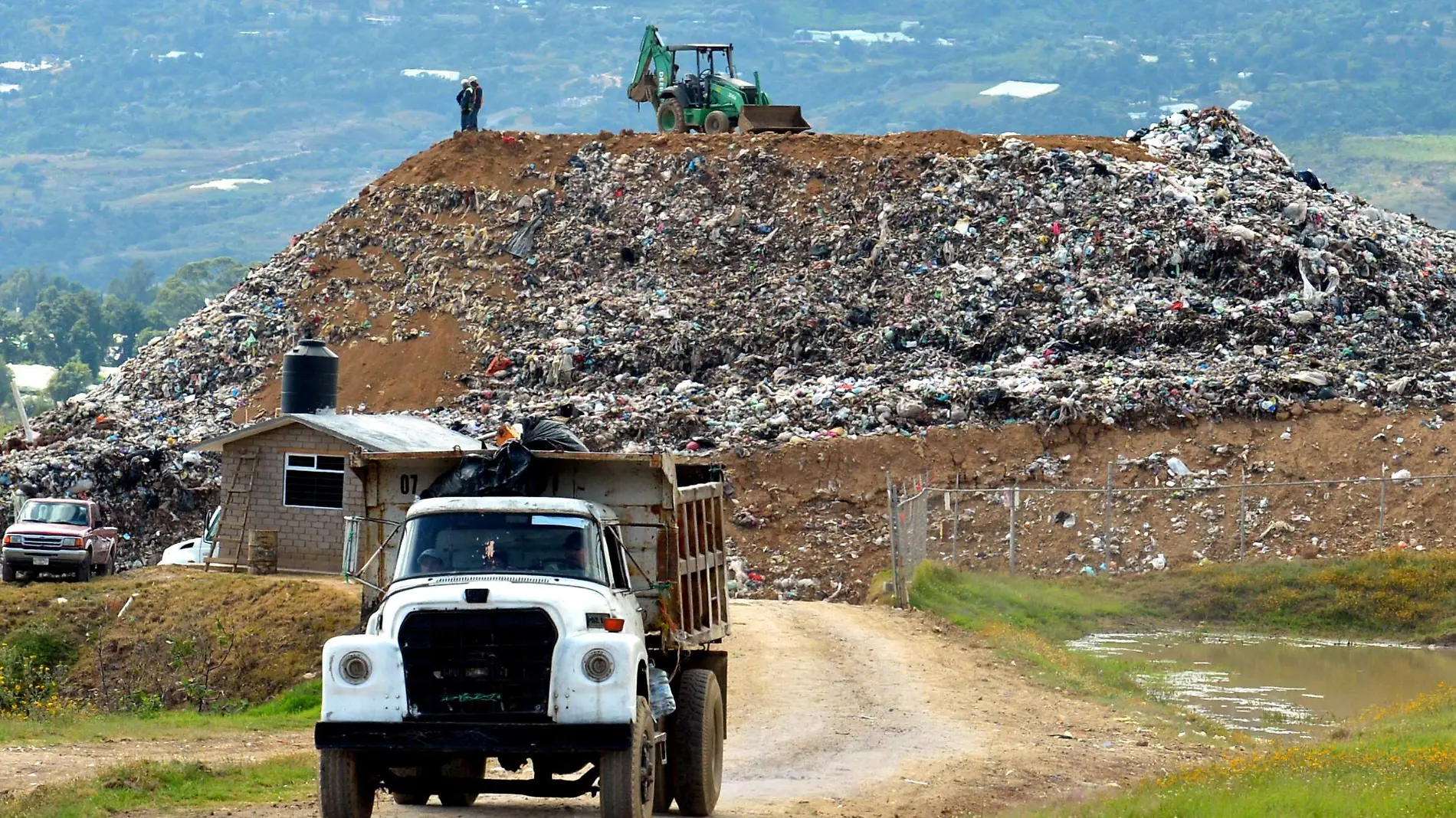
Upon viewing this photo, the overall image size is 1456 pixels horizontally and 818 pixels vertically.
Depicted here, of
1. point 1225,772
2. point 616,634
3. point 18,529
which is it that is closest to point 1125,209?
point 18,529

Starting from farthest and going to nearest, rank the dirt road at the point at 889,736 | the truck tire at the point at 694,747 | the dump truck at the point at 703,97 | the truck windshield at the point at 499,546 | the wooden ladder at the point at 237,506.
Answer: the dump truck at the point at 703,97 < the wooden ladder at the point at 237,506 < the dirt road at the point at 889,736 < the truck tire at the point at 694,747 < the truck windshield at the point at 499,546

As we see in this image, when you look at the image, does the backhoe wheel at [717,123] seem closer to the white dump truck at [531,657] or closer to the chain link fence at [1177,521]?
the chain link fence at [1177,521]

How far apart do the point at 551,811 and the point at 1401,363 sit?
29022mm

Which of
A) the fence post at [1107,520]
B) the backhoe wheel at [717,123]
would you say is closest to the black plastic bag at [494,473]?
the fence post at [1107,520]

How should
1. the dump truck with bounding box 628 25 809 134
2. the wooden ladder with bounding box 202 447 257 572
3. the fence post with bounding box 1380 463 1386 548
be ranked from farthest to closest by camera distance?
the dump truck with bounding box 628 25 809 134
the wooden ladder with bounding box 202 447 257 572
the fence post with bounding box 1380 463 1386 548

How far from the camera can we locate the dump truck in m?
50.4

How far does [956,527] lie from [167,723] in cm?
1651

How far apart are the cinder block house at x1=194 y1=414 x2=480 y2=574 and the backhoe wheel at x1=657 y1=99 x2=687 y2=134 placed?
20.4 m

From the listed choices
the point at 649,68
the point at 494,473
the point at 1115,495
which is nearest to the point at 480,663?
the point at 494,473

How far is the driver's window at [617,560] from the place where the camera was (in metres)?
12.1

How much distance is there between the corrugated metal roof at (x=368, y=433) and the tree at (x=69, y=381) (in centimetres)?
9736

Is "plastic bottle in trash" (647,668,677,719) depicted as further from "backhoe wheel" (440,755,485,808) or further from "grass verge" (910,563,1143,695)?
"grass verge" (910,563,1143,695)

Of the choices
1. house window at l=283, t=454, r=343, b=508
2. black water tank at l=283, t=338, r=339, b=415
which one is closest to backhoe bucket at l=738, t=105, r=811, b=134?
black water tank at l=283, t=338, r=339, b=415

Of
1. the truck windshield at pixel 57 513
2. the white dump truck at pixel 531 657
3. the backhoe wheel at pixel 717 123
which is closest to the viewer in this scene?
the white dump truck at pixel 531 657
